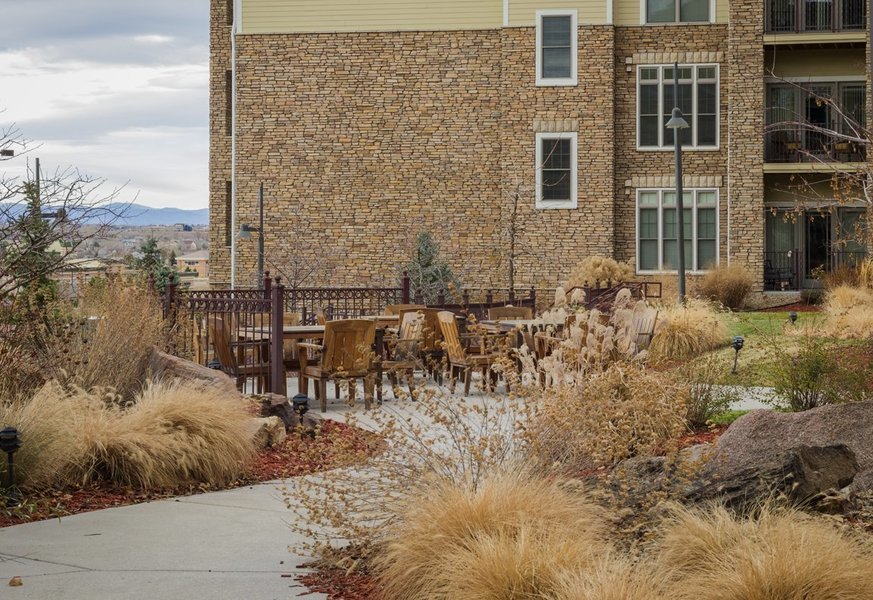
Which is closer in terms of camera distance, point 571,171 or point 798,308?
point 798,308

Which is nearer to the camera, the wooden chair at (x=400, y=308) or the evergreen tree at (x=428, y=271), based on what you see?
the wooden chair at (x=400, y=308)

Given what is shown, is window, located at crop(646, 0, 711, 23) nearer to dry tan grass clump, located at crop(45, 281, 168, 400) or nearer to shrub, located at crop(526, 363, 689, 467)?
dry tan grass clump, located at crop(45, 281, 168, 400)

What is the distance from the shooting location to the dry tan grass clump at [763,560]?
488 cm

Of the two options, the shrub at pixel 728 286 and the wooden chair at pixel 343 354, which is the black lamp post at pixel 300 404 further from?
the shrub at pixel 728 286

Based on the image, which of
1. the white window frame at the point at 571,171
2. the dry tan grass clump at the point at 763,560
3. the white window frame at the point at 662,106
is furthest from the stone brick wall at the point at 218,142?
the dry tan grass clump at the point at 763,560

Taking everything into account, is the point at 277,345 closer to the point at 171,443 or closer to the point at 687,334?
the point at 171,443

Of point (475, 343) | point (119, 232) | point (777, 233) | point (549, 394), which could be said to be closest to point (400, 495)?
point (549, 394)

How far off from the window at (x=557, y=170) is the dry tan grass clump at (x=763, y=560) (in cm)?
2557

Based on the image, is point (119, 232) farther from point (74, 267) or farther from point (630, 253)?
point (630, 253)

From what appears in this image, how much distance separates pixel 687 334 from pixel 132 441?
38.2 feet

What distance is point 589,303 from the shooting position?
22188mm

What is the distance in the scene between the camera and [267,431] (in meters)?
10.5

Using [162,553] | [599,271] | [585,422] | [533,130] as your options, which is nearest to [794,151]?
[533,130]

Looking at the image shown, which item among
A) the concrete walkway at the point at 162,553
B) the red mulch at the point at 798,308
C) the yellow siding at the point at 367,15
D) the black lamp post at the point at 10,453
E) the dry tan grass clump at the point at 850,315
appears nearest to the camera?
the concrete walkway at the point at 162,553
